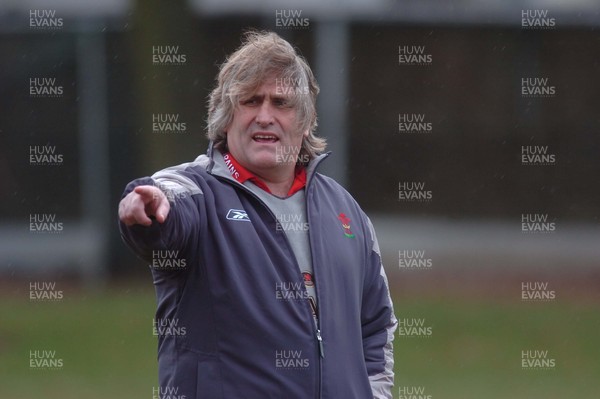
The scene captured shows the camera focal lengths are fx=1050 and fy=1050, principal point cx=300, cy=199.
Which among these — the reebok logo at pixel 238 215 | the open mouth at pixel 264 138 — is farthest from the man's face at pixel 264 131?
the reebok logo at pixel 238 215

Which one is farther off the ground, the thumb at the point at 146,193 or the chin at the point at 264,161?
the chin at the point at 264,161

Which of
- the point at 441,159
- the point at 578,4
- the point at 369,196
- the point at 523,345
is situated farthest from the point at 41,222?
the point at 578,4

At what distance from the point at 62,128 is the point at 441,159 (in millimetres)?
4399

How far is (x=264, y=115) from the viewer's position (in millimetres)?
3135

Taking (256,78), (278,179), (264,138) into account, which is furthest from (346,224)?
(256,78)

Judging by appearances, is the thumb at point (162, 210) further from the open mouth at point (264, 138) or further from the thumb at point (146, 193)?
the open mouth at point (264, 138)

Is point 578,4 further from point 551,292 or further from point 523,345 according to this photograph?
point 523,345

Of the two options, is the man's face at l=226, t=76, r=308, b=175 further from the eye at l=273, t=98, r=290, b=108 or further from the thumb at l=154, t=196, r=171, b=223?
the thumb at l=154, t=196, r=171, b=223

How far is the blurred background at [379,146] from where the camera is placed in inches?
422

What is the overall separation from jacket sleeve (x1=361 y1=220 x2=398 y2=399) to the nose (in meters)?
0.55

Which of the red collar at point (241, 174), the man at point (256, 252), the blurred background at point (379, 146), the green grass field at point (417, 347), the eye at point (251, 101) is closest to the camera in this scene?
the man at point (256, 252)

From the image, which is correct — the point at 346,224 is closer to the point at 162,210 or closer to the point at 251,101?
A: the point at 251,101

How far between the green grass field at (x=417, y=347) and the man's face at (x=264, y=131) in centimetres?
476

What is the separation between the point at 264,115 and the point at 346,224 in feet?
1.44
